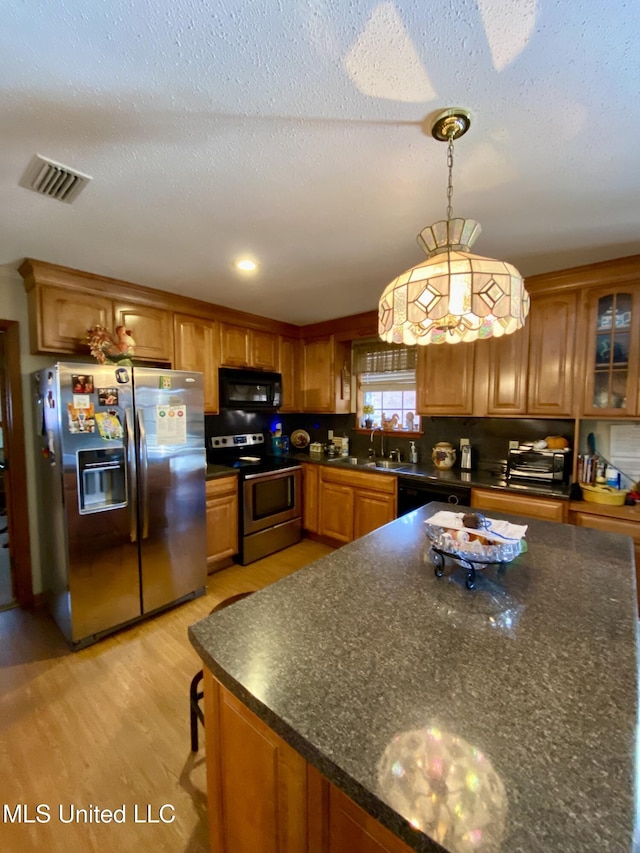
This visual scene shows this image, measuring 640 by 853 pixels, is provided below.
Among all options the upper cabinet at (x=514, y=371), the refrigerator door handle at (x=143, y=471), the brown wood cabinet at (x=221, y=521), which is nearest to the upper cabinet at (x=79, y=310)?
the refrigerator door handle at (x=143, y=471)

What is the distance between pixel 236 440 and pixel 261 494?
75 cm

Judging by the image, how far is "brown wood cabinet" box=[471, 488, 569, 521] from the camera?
235 centimetres

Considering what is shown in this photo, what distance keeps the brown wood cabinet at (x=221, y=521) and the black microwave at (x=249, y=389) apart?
0.74m

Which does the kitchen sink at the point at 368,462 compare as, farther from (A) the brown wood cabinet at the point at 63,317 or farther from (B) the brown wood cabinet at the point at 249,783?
(B) the brown wood cabinet at the point at 249,783

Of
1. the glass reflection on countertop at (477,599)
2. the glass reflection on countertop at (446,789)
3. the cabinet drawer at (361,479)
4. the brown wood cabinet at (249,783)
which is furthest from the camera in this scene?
the cabinet drawer at (361,479)

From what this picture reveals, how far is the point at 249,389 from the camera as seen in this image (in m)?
3.50

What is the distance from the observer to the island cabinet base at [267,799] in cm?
66

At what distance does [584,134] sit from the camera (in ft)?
3.95

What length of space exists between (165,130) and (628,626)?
2095mm

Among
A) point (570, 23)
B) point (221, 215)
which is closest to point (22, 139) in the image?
point (221, 215)

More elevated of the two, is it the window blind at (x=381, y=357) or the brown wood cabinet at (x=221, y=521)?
the window blind at (x=381, y=357)

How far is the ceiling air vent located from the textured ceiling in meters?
0.04

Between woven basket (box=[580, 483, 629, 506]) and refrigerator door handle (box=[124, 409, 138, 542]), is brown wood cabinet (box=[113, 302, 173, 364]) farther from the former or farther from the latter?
woven basket (box=[580, 483, 629, 506])

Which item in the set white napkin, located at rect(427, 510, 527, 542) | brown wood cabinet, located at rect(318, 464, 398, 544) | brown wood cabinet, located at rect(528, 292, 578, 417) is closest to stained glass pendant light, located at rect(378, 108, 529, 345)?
white napkin, located at rect(427, 510, 527, 542)
